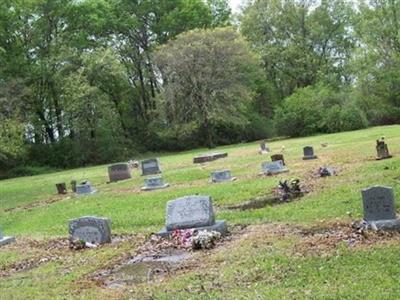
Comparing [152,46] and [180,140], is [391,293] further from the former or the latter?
[152,46]

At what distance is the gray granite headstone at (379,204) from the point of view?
1065cm

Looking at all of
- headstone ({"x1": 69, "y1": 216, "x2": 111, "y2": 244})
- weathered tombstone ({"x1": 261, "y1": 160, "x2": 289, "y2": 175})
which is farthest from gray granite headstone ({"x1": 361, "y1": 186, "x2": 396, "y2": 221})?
weathered tombstone ({"x1": 261, "y1": 160, "x2": 289, "y2": 175})

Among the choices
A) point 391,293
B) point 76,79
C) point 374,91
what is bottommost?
point 391,293

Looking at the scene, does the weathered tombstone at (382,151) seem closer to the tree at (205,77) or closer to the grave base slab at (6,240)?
the grave base slab at (6,240)

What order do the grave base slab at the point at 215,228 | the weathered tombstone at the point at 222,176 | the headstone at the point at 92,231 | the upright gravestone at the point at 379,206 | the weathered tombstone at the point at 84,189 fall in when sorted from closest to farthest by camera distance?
the upright gravestone at the point at 379,206
the grave base slab at the point at 215,228
the headstone at the point at 92,231
the weathered tombstone at the point at 222,176
the weathered tombstone at the point at 84,189

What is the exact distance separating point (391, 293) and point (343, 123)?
41782mm

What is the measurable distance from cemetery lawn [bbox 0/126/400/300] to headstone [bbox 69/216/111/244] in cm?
30

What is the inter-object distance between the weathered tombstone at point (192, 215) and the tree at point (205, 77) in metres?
35.4

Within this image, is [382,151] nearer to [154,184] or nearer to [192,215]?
[154,184]

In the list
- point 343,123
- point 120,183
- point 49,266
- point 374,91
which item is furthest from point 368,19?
point 49,266

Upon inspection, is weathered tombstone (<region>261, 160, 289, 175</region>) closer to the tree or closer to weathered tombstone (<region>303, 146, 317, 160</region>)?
weathered tombstone (<region>303, 146, 317, 160</region>)

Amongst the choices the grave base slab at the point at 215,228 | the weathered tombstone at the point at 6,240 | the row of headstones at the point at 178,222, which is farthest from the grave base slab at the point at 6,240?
the grave base slab at the point at 215,228

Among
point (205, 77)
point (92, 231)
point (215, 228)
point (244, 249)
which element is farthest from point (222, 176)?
point (205, 77)

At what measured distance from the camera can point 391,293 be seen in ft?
23.3
